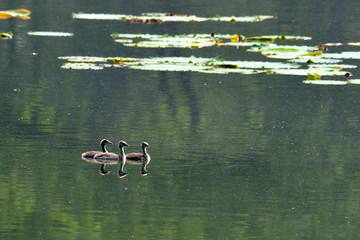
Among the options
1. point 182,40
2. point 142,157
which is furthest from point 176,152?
point 182,40

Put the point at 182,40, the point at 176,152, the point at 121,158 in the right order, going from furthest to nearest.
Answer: the point at 182,40 < the point at 176,152 < the point at 121,158

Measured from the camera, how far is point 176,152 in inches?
383

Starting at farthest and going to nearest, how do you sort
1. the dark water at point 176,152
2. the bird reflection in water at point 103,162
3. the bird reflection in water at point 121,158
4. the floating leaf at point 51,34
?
1. the floating leaf at point 51,34
2. the bird reflection in water at point 121,158
3. the bird reflection in water at point 103,162
4. the dark water at point 176,152

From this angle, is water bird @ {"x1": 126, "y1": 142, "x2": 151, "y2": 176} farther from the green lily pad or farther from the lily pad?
the lily pad

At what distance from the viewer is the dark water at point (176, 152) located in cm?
740

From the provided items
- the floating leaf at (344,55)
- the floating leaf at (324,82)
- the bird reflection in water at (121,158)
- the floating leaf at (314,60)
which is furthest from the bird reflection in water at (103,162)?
the floating leaf at (344,55)

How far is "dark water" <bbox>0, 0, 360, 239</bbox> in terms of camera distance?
740cm

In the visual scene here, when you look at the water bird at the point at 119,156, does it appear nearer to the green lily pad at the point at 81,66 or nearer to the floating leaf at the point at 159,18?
the green lily pad at the point at 81,66

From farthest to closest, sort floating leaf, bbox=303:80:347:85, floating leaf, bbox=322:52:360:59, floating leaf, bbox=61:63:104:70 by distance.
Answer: floating leaf, bbox=322:52:360:59 < floating leaf, bbox=61:63:104:70 < floating leaf, bbox=303:80:347:85

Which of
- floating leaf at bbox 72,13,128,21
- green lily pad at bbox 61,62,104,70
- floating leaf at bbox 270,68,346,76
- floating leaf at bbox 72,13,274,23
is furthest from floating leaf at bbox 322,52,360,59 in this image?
floating leaf at bbox 72,13,128,21

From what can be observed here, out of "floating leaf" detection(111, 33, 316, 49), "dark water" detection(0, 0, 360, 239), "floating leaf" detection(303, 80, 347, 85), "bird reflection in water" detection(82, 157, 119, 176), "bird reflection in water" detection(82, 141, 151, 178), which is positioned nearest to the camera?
"dark water" detection(0, 0, 360, 239)

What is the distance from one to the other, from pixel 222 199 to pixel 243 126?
3.23 metres

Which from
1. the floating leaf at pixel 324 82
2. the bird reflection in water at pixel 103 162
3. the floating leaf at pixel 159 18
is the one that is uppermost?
the floating leaf at pixel 159 18

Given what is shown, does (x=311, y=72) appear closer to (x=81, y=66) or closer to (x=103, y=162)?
(x=81, y=66)
